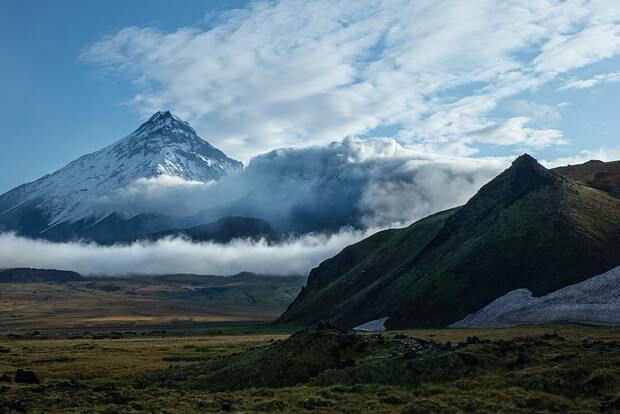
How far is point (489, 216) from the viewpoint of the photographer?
191 meters

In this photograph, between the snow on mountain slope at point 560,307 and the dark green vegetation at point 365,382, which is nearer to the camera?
the dark green vegetation at point 365,382

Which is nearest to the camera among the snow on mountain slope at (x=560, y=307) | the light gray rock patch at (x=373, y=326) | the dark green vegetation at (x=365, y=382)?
the dark green vegetation at (x=365, y=382)

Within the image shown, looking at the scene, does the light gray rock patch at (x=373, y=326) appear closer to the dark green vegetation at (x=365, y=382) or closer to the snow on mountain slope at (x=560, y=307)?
the snow on mountain slope at (x=560, y=307)

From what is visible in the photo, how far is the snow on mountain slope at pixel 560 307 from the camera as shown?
110m

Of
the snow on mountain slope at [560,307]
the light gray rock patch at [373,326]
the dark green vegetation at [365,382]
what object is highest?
the snow on mountain slope at [560,307]

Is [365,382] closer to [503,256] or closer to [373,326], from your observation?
[373,326]

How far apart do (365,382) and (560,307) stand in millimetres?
86139

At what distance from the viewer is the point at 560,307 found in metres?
121

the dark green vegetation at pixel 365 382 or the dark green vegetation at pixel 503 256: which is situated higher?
the dark green vegetation at pixel 503 256

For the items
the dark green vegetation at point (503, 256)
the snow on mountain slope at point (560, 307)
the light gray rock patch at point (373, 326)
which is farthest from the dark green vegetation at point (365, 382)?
the dark green vegetation at point (503, 256)

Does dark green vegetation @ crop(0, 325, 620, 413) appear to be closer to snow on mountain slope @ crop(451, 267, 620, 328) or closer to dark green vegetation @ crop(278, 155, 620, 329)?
snow on mountain slope @ crop(451, 267, 620, 328)

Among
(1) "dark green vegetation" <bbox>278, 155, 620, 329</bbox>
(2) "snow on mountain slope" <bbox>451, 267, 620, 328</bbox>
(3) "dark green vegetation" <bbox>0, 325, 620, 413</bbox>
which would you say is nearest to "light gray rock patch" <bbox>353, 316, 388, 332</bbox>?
(1) "dark green vegetation" <bbox>278, 155, 620, 329</bbox>

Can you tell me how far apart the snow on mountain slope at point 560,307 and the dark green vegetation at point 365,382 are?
59.8 metres

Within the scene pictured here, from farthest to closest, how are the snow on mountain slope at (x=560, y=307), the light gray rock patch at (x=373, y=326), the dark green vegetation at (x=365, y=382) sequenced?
the light gray rock patch at (x=373, y=326) < the snow on mountain slope at (x=560, y=307) < the dark green vegetation at (x=365, y=382)
